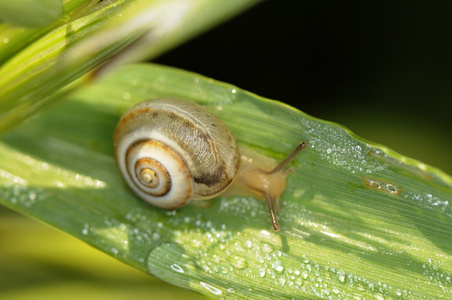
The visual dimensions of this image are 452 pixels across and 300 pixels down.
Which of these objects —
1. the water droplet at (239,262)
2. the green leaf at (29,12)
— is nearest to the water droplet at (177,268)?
the water droplet at (239,262)

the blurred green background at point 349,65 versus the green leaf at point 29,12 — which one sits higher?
the blurred green background at point 349,65

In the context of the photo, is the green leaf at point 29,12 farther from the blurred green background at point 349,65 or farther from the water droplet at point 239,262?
the blurred green background at point 349,65

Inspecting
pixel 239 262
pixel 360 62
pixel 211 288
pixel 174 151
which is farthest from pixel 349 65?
pixel 211 288

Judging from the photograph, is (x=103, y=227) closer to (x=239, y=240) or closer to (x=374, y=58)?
(x=239, y=240)

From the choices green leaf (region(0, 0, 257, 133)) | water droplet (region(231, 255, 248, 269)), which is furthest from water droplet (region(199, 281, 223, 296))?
green leaf (region(0, 0, 257, 133))

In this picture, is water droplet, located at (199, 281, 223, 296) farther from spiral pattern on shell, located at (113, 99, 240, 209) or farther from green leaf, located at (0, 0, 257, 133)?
green leaf, located at (0, 0, 257, 133)

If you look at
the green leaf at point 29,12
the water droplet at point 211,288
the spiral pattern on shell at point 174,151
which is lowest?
the water droplet at point 211,288
